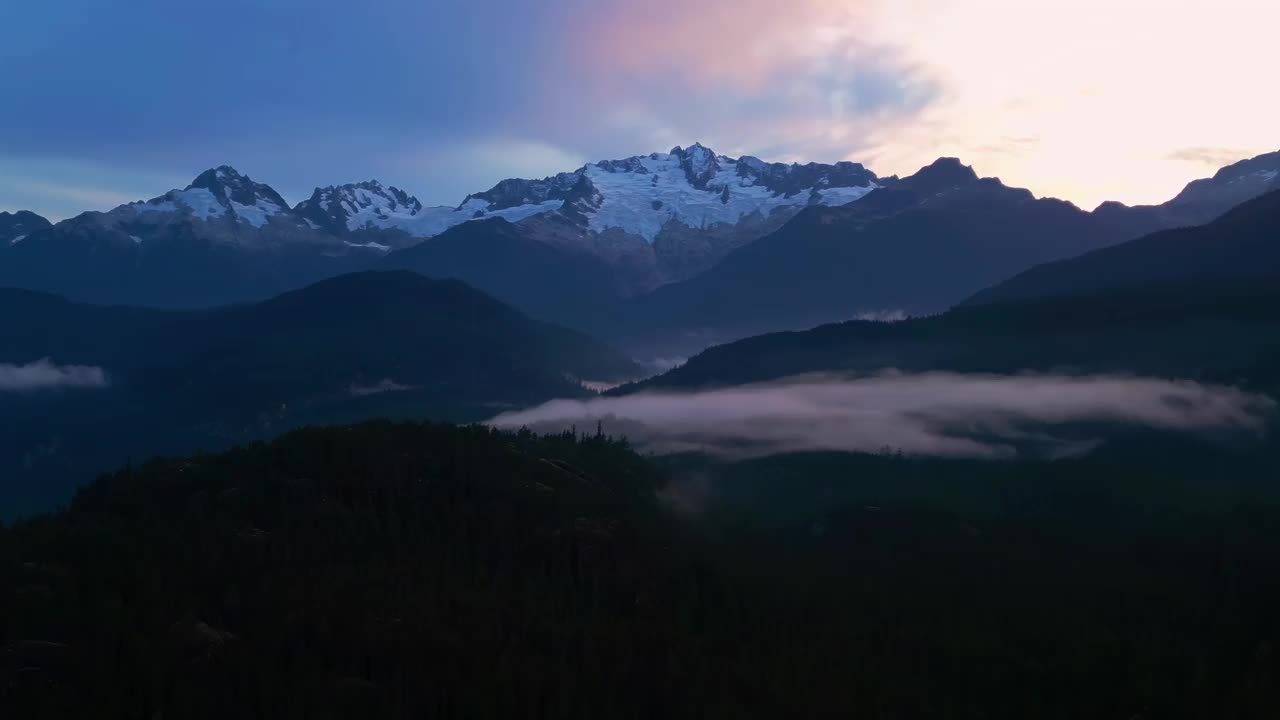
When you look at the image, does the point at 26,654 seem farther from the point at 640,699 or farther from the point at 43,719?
the point at 640,699

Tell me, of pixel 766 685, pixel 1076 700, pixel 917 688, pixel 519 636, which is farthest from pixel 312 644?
pixel 1076 700

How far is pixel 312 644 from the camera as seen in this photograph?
189 metres

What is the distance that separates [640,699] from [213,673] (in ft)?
211

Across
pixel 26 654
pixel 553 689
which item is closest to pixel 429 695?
pixel 553 689

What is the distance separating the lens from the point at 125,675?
576ft

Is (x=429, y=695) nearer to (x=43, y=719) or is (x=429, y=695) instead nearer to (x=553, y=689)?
(x=553, y=689)

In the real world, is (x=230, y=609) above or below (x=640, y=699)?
above

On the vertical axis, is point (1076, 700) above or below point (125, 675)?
below

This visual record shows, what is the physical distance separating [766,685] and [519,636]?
4214 cm

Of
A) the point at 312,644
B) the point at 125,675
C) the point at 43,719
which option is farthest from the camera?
the point at 312,644

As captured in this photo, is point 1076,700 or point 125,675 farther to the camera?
point 1076,700

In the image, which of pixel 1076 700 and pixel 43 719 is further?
pixel 1076 700

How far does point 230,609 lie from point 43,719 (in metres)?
40.3

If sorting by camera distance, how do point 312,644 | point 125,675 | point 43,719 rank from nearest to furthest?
point 43,719
point 125,675
point 312,644
